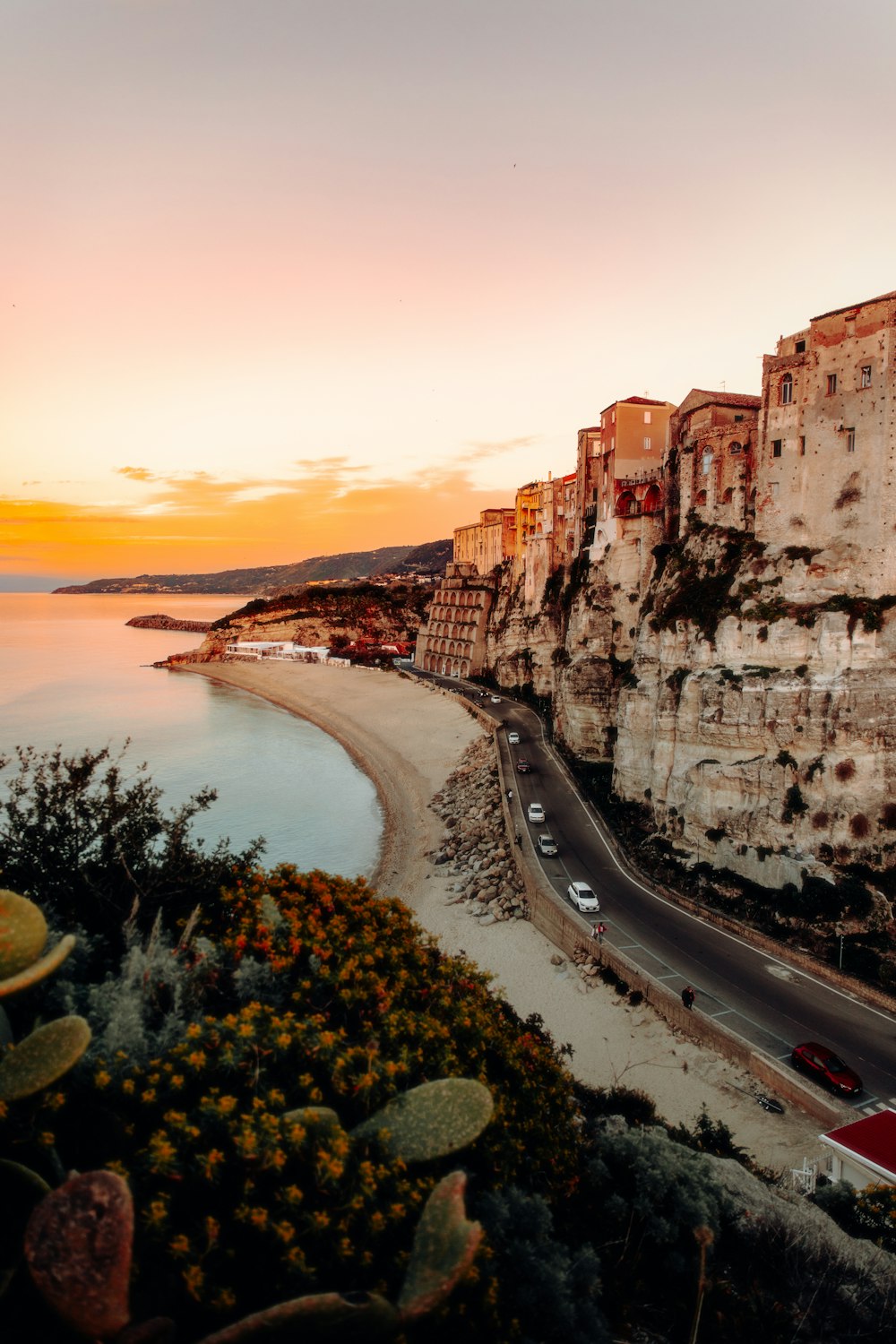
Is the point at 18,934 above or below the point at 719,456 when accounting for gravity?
below

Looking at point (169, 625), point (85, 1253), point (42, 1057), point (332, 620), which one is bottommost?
point (85, 1253)

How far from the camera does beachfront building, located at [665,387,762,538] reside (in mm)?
26953

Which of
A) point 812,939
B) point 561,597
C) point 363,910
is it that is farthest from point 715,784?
point 561,597

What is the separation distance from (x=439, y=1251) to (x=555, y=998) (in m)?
16.0

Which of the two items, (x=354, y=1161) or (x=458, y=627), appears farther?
(x=458, y=627)

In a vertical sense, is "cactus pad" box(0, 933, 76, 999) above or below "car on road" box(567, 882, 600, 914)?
above

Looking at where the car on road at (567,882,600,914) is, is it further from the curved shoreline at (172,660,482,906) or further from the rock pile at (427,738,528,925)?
the curved shoreline at (172,660,482,906)

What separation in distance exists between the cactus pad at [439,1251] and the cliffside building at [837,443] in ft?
77.4

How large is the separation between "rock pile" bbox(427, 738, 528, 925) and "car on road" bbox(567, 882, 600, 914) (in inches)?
95.1

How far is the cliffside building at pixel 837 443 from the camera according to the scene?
23.1 meters

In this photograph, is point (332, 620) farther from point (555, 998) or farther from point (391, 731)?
point (555, 998)

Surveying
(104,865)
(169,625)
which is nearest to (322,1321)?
(104,865)

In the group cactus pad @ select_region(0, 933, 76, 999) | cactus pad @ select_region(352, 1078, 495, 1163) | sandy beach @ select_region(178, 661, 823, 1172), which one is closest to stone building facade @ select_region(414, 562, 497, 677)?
sandy beach @ select_region(178, 661, 823, 1172)

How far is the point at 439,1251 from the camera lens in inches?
191
